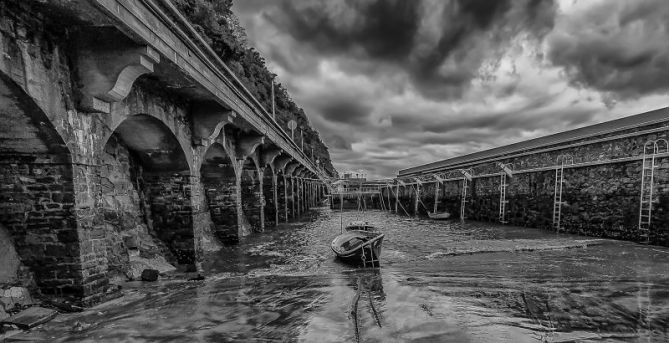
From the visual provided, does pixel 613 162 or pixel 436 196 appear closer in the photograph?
pixel 613 162

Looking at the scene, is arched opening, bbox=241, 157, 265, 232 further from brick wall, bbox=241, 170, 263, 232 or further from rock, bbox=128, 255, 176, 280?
rock, bbox=128, 255, 176, 280

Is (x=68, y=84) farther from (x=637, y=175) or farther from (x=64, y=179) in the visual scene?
(x=637, y=175)

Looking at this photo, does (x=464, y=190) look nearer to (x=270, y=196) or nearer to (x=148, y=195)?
(x=270, y=196)

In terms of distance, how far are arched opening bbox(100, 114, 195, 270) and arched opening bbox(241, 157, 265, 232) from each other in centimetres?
856

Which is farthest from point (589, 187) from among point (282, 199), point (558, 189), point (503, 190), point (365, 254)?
point (282, 199)

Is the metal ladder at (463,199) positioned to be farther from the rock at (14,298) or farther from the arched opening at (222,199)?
the rock at (14,298)

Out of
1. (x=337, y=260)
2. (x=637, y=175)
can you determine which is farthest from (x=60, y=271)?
(x=637, y=175)

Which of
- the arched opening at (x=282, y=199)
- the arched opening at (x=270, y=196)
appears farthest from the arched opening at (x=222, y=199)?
the arched opening at (x=282, y=199)

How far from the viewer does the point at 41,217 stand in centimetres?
582

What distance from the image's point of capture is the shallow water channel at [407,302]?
5.57 m

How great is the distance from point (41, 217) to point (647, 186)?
2003 centimetres

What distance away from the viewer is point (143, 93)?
8258mm

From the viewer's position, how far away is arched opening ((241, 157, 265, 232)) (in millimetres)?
19500

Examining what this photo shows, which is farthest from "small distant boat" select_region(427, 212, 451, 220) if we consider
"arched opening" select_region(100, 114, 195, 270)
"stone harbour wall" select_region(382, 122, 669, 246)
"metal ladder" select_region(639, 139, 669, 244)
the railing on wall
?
→ "arched opening" select_region(100, 114, 195, 270)
